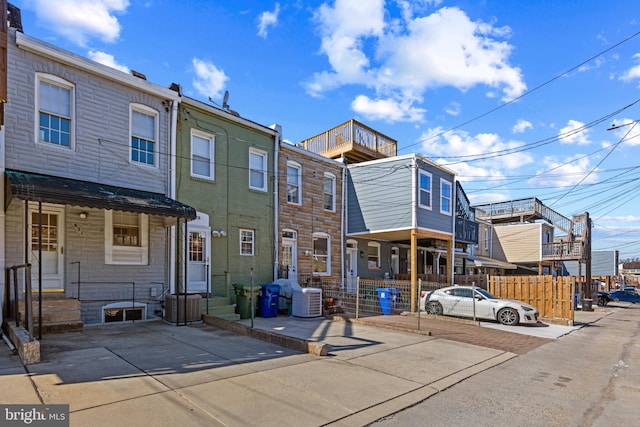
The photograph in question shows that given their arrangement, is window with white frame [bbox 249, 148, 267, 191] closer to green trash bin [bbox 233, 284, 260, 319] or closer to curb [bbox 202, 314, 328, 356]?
green trash bin [bbox 233, 284, 260, 319]

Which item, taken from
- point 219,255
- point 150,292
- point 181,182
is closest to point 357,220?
point 219,255

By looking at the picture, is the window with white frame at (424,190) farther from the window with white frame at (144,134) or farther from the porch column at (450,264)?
the window with white frame at (144,134)

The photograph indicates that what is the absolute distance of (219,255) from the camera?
13.2 meters

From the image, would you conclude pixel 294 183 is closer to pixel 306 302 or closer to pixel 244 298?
pixel 306 302

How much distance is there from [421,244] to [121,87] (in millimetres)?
16690

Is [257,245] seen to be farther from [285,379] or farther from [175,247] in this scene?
[285,379]

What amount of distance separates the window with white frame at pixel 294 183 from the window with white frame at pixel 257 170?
1.38m

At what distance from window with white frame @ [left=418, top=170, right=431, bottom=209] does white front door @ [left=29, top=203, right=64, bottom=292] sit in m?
12.6

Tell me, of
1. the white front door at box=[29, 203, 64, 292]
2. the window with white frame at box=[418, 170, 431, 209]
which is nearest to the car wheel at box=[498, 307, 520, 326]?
the window with white frame at box=[418, 170, 431, 209]

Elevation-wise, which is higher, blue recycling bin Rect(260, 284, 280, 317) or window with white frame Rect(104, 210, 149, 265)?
window with white frame Rect(104, 210, 149, 265)

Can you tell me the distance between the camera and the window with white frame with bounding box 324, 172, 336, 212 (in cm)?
1809

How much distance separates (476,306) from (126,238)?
37.2 feet

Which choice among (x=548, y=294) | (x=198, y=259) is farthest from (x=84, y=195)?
(x=548, y=294)

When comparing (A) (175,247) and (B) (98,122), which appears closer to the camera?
(B) (98,122)
